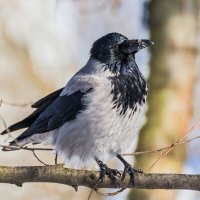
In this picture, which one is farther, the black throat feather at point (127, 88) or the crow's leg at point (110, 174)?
the black throat feather at point (127, 88)

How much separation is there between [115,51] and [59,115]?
1.90 ft

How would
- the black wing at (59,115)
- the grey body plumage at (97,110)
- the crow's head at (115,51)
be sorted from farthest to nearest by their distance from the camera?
the crow's head at (115,51) → the black wing at (59,115) → the grey body plumage at (97,110)

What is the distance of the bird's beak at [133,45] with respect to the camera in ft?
17.0

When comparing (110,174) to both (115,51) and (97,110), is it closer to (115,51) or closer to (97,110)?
(97,110)

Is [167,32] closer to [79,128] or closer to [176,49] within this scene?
[176,49]

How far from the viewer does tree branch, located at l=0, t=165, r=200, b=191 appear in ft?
14.2

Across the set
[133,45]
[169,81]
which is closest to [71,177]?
[133,45]

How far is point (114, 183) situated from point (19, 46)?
7458 millimetres

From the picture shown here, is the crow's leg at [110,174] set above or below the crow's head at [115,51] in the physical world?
below

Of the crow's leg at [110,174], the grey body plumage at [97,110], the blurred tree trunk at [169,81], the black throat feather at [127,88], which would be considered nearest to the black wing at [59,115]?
the grey body plumage at [97,110]

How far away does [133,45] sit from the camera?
5312 millimetres

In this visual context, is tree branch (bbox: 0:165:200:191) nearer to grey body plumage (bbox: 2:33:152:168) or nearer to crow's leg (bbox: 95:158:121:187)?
crow's leg (bbox: 95:158:121:187)

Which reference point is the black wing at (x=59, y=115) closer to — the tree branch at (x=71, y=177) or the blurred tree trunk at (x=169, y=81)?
the tree branch at (x=71, y=177)

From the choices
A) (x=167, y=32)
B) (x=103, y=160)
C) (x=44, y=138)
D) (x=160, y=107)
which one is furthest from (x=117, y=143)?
(x=167, y=32)
